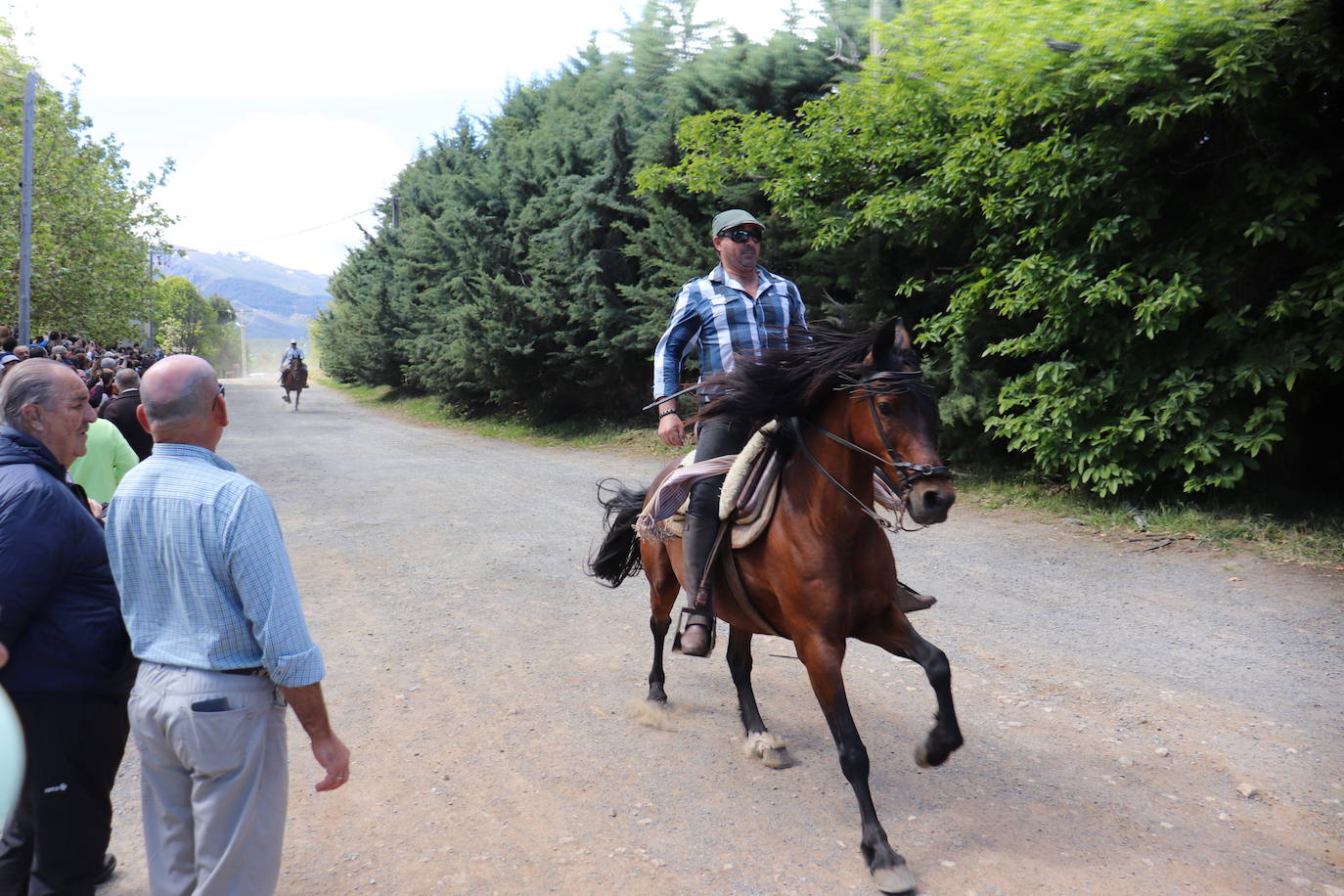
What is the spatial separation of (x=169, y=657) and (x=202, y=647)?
4.6 inches

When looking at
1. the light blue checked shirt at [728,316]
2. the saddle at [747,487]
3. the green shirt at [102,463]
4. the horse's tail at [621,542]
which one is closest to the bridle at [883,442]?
the saddle at [747,487]

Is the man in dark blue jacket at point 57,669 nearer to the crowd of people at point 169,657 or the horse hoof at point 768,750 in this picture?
the crowd of people at point 169,657

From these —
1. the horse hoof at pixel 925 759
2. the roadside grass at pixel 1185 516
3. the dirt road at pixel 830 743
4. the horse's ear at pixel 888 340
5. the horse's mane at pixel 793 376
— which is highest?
the horse's ear at pixel 888 340

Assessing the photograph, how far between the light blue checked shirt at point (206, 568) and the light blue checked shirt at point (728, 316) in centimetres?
267

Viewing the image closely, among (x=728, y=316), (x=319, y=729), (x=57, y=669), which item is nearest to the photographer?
(x=319, y=729)

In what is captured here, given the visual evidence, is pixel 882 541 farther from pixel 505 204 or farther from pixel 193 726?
pixel 505 204

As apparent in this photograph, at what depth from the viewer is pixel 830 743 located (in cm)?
476

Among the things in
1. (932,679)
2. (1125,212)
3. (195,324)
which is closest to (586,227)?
(1125,212)

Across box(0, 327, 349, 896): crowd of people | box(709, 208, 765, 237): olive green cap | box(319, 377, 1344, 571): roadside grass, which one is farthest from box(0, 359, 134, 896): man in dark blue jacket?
box(319, 377, 1344, 571): roadside grass

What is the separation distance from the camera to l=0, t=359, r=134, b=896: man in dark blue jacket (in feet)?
8.75

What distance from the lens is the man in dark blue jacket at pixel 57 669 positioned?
2.67 meters

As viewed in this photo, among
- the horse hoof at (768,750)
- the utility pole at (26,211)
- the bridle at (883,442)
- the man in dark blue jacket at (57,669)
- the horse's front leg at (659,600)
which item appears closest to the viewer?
the man in dark blue jacket at (57,669)

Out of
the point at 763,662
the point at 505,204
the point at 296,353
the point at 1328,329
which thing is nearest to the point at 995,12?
the point at 1328,329

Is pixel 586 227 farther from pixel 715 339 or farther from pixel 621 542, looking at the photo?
pixel 715 339
